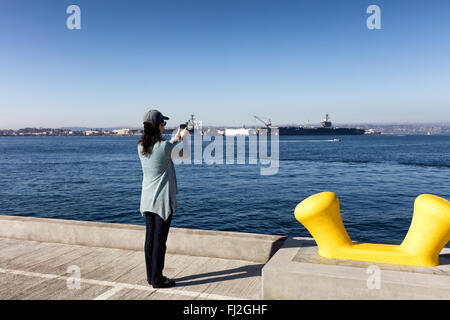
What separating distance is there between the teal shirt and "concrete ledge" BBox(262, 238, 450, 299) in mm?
1270

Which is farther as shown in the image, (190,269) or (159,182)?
(190,269)

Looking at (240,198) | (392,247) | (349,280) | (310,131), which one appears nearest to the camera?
(349,280)

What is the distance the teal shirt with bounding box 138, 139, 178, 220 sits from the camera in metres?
3.70

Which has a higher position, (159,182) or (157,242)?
(159,182)

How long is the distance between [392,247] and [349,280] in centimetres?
93

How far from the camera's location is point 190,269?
172 inches

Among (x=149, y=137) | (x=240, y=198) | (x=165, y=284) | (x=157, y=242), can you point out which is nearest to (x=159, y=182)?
(x=149, y=137)

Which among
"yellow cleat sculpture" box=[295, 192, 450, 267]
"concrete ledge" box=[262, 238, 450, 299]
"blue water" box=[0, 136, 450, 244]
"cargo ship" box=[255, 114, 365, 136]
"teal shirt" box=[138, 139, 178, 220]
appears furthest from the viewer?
"cargo ship" box=[255, 114, 365, 136]

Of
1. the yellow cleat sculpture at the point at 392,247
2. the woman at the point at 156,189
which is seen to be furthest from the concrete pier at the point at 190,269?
the woman at the point at 156,189

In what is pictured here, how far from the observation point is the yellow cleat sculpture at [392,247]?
3.41 metres

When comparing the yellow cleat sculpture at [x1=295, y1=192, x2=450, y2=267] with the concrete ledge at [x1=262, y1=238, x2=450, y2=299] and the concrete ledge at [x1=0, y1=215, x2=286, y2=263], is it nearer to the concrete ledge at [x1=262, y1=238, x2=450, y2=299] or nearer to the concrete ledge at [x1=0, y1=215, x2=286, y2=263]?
the concrete ledge at [x1=262, y1=238, x2=450, y2=299]

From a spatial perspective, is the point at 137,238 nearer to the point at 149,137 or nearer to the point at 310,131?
the point at 149,137

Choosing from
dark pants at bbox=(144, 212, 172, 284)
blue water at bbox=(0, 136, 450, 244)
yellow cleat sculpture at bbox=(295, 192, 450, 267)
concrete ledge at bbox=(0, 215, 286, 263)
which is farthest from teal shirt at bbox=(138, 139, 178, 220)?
blue water at bbox=(0, 136, 450, 244)
